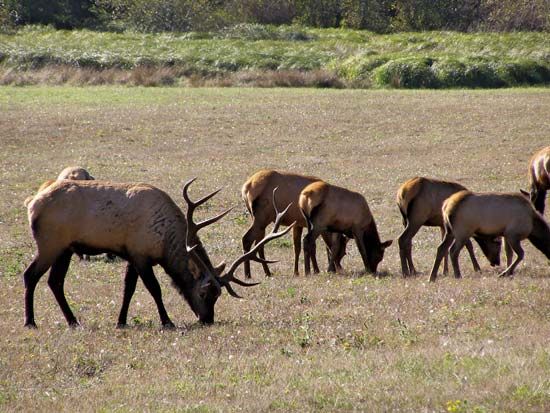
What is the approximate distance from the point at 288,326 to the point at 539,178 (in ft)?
31.8

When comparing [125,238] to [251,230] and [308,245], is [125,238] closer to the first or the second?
[308,245]

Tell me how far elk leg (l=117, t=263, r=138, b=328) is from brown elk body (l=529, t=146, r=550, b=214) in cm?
963

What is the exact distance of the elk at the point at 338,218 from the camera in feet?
50.3

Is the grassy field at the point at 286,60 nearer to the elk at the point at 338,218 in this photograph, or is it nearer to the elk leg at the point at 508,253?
the elk at the point at 338,218

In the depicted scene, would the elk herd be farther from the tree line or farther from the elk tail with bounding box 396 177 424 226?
the tree line

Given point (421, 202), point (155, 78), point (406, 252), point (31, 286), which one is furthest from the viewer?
point (155, 78)

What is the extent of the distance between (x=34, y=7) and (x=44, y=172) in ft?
132

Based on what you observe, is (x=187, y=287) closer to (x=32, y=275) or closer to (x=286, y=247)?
(x=32, y=275)

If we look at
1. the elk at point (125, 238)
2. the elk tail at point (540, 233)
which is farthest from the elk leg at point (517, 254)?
the elk at point (125, 238)

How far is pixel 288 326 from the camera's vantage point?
11266 mm

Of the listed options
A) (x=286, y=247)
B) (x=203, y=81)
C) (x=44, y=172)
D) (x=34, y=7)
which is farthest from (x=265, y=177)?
(x=34, y=7)

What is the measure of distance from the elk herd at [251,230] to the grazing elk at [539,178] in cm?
2

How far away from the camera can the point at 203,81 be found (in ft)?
146

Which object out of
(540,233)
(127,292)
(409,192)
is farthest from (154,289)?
(540,233)
